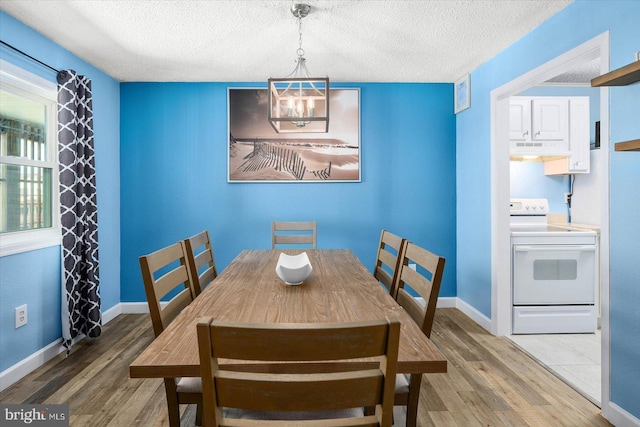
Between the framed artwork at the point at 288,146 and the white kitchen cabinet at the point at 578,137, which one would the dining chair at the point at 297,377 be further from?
the white kitchen cabinet at the point at 578,137

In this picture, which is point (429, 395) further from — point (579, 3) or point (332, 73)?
point (332, 73)

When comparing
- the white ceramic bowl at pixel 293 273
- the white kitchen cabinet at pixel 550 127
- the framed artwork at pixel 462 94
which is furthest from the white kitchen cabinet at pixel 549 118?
the white ceramic bowl at pixel 293 273

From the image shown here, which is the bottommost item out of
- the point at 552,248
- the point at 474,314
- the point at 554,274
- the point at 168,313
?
the point at 474,314

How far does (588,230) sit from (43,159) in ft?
14.7

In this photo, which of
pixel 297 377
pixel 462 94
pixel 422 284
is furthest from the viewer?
pixel 462 94

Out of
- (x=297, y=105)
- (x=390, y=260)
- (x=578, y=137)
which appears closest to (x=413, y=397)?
(x=390, y=260)

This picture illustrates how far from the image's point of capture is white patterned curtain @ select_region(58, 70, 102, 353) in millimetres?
2803

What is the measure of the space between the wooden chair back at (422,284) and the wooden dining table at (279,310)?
0.36 ft

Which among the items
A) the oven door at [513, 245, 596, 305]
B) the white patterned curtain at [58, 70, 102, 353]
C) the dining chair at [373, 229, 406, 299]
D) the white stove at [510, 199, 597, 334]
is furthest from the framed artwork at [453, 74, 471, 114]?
the white patterned curtain at [58, 70, 102, 353]

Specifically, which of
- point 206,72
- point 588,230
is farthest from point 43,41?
point 588,230

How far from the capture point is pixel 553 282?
3.19 meters

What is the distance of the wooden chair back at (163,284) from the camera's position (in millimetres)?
1447

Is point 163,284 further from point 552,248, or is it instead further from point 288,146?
point 552,248

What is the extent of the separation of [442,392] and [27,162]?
125 inches
